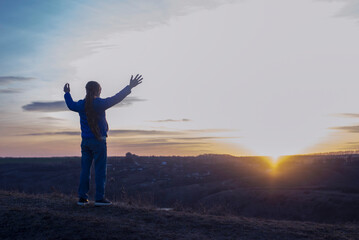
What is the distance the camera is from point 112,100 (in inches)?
282

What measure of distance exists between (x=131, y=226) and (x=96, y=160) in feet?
5.96

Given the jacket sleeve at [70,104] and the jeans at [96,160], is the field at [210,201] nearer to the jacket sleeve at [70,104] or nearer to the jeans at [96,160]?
the jeans at [96,160]

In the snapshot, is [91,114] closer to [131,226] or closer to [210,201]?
[131,226]

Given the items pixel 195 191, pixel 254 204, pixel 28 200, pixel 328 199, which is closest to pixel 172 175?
pixel 195 191

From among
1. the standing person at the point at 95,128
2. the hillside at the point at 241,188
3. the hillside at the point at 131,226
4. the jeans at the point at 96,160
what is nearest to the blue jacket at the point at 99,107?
the standing person at the point at 95,128

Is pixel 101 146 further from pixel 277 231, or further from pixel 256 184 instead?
pixel 256 184

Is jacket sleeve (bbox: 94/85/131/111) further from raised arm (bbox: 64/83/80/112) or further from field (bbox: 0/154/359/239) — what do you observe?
field (bbox: 0/154/359/239)

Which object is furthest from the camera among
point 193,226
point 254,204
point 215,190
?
point 215,190

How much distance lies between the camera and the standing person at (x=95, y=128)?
23.9 ft

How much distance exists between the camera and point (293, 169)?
4800cm

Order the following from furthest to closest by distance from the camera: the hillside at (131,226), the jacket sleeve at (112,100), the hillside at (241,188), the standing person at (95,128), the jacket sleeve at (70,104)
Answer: the hillside at (241,188) → the jacket sleeve at (70,104) → the standing person at (95,128) → the jacket sleeve at (112,100) → the hillside at (131,226)

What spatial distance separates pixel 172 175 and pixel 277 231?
4815 cm

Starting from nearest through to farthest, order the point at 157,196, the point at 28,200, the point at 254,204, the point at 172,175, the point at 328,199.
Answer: the point at 28,200 < the point at 328,199 < the point at 254,204 < the point at 157,196 < the point at 172,175

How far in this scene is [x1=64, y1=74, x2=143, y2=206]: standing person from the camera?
7289mm
